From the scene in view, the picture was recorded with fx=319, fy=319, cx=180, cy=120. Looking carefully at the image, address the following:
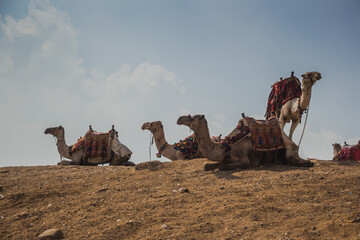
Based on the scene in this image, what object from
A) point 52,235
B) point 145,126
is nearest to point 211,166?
point 52,235

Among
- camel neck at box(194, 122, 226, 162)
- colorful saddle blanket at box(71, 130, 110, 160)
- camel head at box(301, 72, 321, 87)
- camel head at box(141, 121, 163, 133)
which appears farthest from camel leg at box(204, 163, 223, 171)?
colorful saddle blanket at box(71, 130, 110, 160)

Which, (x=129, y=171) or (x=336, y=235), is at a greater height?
(x=129, y=171)

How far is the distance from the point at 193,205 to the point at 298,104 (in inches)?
302

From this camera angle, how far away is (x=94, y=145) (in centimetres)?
1370

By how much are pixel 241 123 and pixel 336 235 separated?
5593mm

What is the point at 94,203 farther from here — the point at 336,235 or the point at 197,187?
the point at 336,235

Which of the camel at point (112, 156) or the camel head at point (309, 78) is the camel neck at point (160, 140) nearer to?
the camel at point (112, 156)

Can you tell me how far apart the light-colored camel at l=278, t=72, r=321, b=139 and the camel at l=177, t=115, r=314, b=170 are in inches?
122

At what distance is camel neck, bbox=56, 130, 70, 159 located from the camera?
576 inches

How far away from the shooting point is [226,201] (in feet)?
19.0

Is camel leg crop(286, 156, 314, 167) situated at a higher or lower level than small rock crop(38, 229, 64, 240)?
higher

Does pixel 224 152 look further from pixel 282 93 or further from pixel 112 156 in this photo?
pixel 112 156

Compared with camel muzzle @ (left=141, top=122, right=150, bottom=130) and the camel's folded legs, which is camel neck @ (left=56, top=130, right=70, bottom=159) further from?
the camel's folded legs

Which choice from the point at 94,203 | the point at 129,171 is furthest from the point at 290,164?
the point at 94,203
